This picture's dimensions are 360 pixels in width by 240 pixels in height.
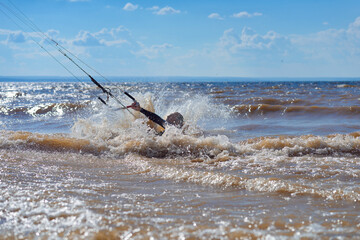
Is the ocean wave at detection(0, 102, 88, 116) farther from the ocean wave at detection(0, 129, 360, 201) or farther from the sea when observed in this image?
the ocean wave at detection(0, 129, 360, 201)

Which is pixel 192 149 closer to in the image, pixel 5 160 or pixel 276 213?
pixel 5 160

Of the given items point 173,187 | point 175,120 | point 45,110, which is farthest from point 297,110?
point 45,110

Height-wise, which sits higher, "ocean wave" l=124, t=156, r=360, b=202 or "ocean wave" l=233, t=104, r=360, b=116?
"ocean wave" l=233, t=104, r=360, b=116

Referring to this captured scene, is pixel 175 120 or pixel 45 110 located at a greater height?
pixel 175 120

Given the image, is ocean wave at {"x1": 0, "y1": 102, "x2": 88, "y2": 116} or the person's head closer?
the person's head

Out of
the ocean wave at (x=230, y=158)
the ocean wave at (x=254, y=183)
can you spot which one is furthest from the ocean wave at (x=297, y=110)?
the ocean wave at (x=254, y=183)

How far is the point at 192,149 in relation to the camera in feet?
27.6

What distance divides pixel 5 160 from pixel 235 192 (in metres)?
4.46

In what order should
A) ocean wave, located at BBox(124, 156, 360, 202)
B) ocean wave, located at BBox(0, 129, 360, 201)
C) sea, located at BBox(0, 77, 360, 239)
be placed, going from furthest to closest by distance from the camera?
ocean wave, located at BBox(0, 129, 360, 201) < ocean wave, located at BBox(124, 156, 360, 202) < sea, located at BBox(0, 77, 360, 239)

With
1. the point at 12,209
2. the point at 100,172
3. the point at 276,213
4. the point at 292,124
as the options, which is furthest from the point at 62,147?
the point at 292,124

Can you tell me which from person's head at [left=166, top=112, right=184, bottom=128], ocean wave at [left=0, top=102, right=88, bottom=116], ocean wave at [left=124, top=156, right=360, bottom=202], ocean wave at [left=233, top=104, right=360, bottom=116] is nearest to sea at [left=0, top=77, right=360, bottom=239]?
ocean wave at [left=124, top=156, right=360, bottom=202]

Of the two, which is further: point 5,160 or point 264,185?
point 5,160

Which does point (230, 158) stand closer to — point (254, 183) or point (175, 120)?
point (254, 183)

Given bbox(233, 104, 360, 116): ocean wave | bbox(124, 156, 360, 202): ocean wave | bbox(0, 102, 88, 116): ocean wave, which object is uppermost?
bbox(233, 104, 360, 116): ocean wave
